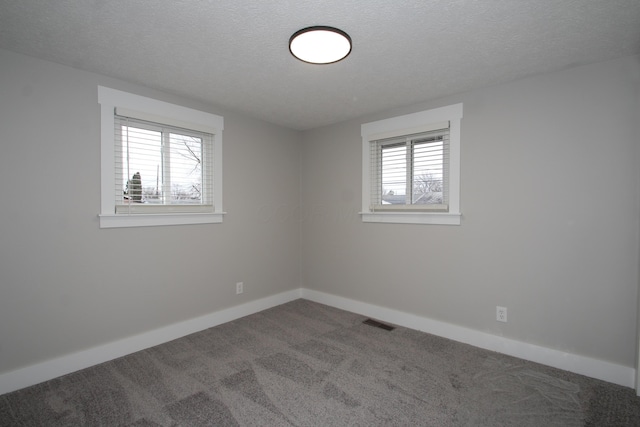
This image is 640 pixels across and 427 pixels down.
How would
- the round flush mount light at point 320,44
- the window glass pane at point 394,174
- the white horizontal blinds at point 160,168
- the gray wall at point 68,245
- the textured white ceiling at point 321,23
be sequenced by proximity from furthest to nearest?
the window glass pane at point 394,174 < the white horizontal blinds at point 160,168 < the gray wall at point 68,245 < the round flush mount light at point 320,44 < the textured white ceiling at point 321,23

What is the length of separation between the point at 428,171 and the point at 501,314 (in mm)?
1502

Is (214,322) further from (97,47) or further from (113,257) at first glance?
(97,47)

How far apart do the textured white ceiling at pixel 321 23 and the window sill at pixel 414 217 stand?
1.18 m

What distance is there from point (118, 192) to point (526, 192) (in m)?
3.51

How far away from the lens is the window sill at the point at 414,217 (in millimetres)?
3006

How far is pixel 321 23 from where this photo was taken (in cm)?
185

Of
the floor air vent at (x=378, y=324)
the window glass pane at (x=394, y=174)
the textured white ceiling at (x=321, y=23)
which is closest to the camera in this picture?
the textured white ceiling at (x=321, y=23)

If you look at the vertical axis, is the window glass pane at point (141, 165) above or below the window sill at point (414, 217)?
above

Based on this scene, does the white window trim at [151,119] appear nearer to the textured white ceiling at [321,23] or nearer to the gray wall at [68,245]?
the gray wall at [68,245]

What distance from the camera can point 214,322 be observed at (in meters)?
3.33

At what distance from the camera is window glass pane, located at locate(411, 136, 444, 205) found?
124 inches

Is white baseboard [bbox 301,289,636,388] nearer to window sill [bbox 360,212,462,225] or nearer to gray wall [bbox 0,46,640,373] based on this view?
gray wall [bbox 0,46,640,373]

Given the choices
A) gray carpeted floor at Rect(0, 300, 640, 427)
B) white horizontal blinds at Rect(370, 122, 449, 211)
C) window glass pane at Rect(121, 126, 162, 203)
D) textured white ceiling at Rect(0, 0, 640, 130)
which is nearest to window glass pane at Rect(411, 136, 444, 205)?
white horizontal blinds at Rect(370, 122, 449, 211)

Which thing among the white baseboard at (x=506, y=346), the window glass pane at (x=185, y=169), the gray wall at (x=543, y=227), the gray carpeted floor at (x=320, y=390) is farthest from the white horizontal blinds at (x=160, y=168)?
the white baseboard at (x=506, y=346)
